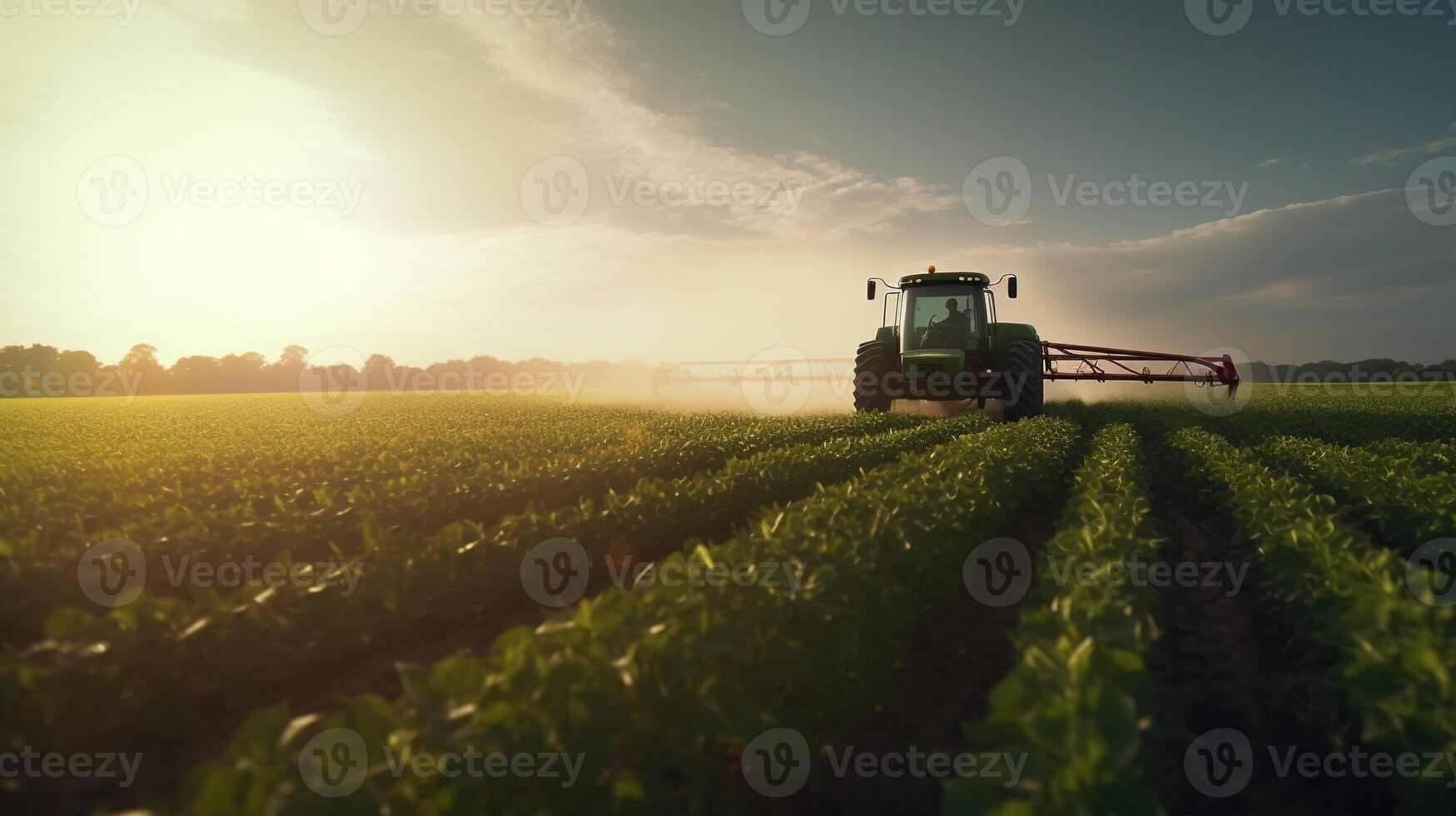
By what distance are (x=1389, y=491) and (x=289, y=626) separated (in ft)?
39.1

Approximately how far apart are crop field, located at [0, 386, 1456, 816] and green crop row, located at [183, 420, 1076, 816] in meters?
0.02

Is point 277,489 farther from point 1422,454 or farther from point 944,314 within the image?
point 1422,454

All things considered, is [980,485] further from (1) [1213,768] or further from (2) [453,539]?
(2) [453,539]

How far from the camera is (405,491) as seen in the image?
8.80 m

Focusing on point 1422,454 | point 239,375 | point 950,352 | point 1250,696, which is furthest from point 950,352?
point 239,375

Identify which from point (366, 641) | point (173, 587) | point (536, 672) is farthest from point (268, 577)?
point (536, 672)

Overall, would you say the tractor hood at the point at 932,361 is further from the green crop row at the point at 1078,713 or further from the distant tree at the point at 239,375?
the distant tree at the point at 239,375

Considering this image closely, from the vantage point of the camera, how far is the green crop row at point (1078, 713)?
2461mm

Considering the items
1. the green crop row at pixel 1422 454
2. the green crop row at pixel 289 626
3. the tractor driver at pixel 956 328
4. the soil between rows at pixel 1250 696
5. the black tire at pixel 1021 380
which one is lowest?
the soil between rows at pixel 1250 696

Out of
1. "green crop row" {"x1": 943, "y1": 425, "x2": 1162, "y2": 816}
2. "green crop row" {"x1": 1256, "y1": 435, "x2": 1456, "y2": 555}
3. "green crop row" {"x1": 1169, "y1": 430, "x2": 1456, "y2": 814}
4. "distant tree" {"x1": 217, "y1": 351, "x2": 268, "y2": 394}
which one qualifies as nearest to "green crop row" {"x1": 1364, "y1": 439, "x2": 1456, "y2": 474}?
"green crop row" {"x1": 1256, "y1": 435, "x2": 1456, "y2": 555}

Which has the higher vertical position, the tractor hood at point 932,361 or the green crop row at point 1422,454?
the tractor hood at point 932,361

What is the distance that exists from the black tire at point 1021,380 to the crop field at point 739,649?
7639 millimetres

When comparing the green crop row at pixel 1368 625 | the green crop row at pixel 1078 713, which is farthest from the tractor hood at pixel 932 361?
the green crop row at pixel 1078 713

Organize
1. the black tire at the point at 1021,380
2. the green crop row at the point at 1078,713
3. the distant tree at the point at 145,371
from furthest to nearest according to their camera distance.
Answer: the distant tree at the point at 145,371 → the black tire at the point at 1021,380 → the green crop row at the point at 1078,713
